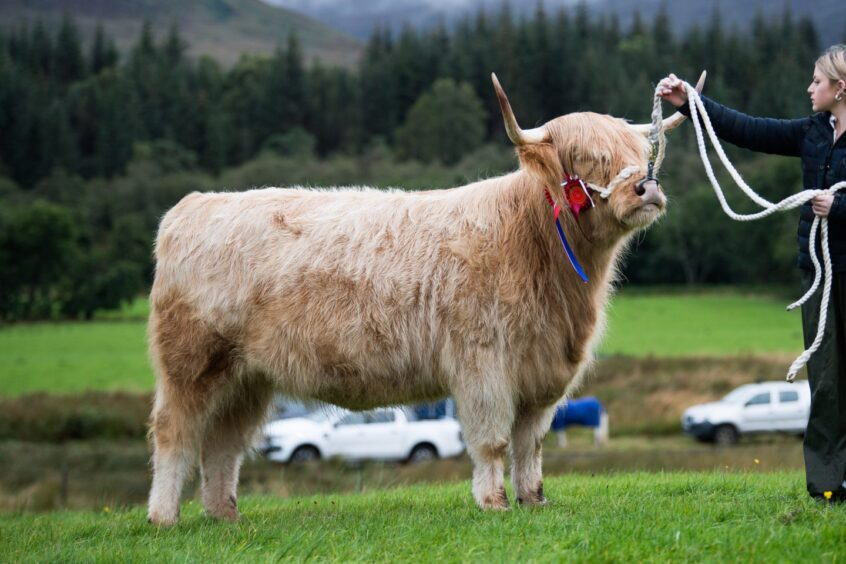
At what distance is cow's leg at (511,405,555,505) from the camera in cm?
690

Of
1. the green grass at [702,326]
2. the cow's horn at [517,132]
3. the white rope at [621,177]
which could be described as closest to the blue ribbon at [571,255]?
the white rope at [621,177]

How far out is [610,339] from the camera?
122 feet

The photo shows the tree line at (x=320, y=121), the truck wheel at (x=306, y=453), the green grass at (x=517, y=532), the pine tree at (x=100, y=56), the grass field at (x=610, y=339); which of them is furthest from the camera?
the pine tree at (x=100, y=56)

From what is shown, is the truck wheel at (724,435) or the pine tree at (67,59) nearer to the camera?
the truck wheel at (724,435)

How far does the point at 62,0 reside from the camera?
192 meters

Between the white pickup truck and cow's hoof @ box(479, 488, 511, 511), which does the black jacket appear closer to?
cow's hoof @ box(479, 488, 511, 511)

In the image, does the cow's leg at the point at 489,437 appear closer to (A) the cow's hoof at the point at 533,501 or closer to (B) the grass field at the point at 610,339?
(A) the cow's hoof at the point at 533,501

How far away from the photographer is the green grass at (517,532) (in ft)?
16.0

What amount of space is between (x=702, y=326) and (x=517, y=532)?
51456 millimetres

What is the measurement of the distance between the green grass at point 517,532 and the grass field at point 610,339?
1108 inches

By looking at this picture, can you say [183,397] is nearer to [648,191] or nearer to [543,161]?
[543,161]

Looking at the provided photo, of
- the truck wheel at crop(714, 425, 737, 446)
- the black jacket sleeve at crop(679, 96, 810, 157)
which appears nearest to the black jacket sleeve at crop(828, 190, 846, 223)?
the black jacket sleeve at crop(679, 96, 810, 157)

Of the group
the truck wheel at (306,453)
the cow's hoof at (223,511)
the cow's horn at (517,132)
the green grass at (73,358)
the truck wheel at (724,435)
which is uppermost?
the cow's horn at (517,132)

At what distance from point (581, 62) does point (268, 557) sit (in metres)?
113
